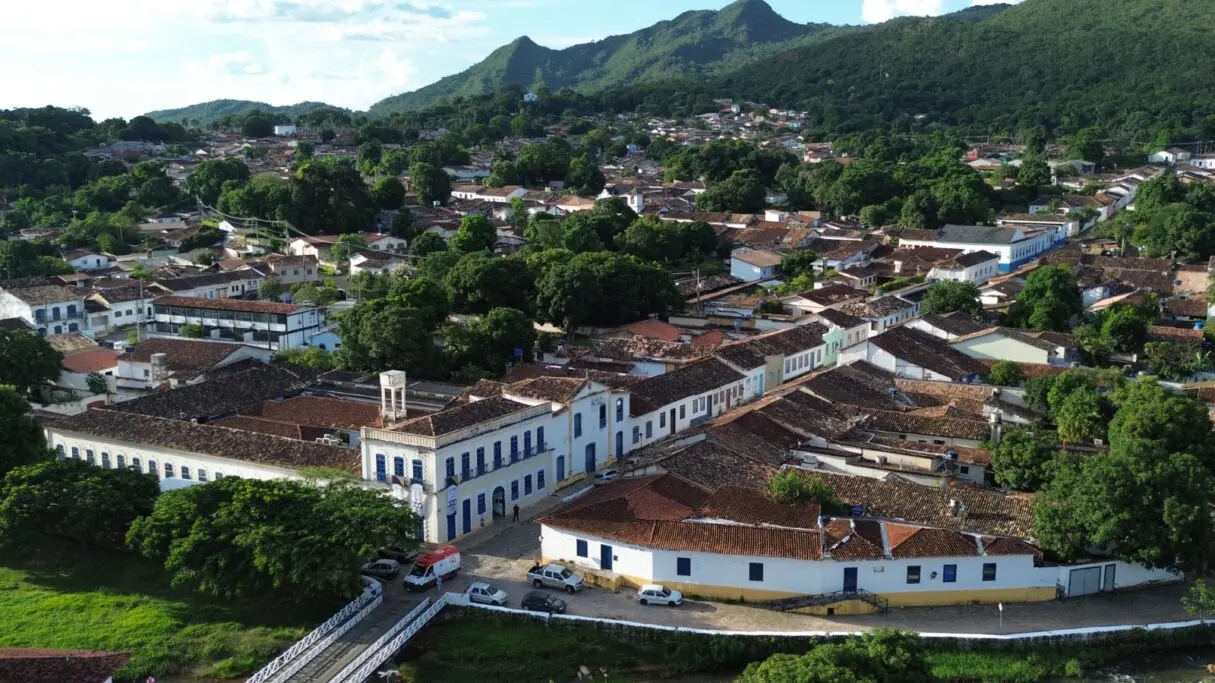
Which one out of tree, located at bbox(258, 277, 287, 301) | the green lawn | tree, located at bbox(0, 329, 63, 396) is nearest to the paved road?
the green lawn

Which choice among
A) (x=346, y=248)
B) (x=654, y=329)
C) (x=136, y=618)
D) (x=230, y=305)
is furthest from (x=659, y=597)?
(x=346, y=248)

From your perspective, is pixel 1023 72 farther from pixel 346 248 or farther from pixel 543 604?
pixel 543 604

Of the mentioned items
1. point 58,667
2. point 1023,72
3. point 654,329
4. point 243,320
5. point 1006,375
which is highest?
point 1023,72

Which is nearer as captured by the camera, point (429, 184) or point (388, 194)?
point (388, 194)

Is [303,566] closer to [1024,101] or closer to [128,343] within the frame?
[128,343]

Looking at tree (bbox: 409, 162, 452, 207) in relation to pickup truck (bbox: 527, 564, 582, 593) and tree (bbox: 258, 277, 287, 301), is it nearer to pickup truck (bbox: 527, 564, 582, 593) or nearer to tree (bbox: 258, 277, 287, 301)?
tree (bbox: 258, 277, 287, 301)

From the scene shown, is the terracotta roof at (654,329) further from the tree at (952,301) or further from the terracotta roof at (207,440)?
the terracotta roof at (207,440)

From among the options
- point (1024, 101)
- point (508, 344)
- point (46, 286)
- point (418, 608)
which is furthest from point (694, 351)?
point (1024, 101)
